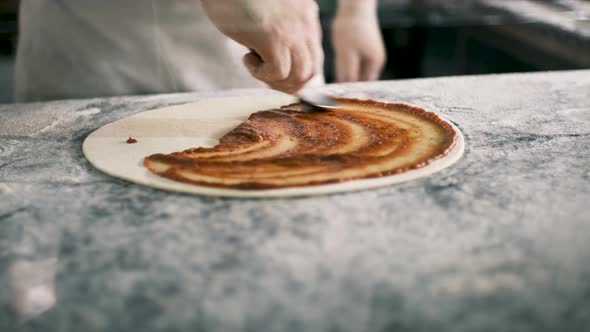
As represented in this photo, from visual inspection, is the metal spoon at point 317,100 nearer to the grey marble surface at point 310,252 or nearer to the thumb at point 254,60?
the thumb at point 254,60

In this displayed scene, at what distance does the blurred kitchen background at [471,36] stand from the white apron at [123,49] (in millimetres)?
1048

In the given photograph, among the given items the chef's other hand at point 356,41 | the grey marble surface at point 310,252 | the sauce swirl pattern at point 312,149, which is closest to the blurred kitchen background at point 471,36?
the chef's other hand at point 356,41

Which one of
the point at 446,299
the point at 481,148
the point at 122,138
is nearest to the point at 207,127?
the point at 122,138

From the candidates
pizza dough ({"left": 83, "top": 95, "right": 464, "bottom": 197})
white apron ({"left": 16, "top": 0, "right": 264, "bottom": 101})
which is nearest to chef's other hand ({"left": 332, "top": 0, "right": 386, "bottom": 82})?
white apron ({"left": 16, "top": 0, "right": 264, "bottom": 101})

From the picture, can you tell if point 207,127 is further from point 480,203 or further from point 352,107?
point 480,203

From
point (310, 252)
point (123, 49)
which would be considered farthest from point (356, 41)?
point (310, 252)

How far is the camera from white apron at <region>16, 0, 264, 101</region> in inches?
60.8

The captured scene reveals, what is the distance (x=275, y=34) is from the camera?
115 centimetres

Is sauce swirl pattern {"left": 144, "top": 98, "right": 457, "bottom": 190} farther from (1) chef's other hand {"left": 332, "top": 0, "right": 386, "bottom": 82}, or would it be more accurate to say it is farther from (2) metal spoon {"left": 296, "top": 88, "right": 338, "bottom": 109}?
(1) chef's other hand {"left": 332, "top": 0, "right": 386, "bottom": 82}

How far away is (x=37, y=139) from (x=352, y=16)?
0.90 metres

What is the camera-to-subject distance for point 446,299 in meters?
0.62

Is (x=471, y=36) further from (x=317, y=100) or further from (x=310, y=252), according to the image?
(x=310, y=252)

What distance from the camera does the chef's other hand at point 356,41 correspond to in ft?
5.49

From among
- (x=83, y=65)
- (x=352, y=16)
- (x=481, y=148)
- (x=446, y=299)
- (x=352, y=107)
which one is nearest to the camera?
(x=446, y=299)
